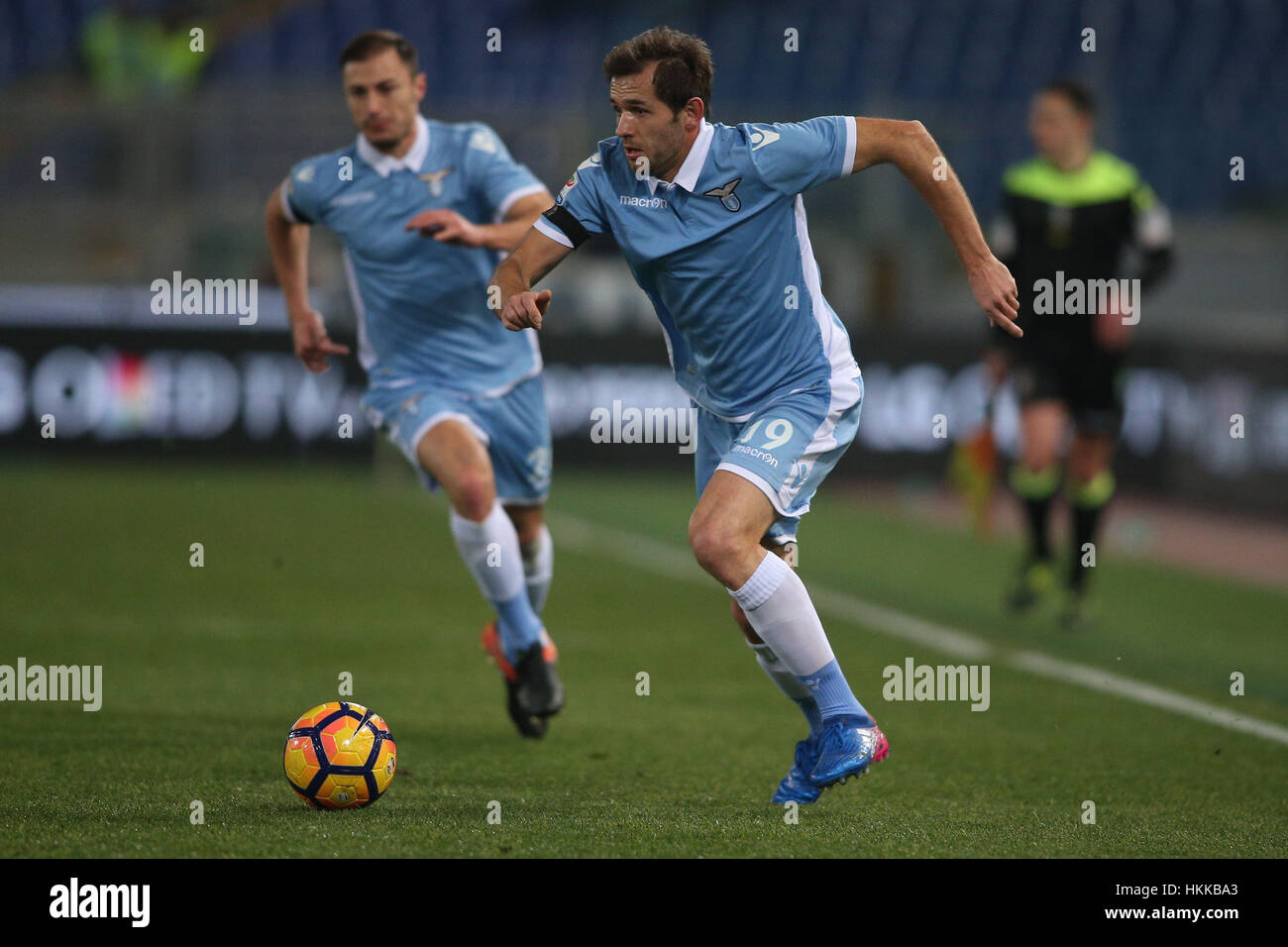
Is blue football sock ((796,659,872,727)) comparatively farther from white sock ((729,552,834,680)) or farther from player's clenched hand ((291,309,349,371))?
player's clenched hand ((291,309,349,371))

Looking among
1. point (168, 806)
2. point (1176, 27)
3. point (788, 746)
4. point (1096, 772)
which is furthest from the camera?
point (1176, 27)

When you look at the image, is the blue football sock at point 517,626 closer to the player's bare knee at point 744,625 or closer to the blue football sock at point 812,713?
the player's bare knee at point 744,625

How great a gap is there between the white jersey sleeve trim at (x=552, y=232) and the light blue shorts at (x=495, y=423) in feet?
4.62

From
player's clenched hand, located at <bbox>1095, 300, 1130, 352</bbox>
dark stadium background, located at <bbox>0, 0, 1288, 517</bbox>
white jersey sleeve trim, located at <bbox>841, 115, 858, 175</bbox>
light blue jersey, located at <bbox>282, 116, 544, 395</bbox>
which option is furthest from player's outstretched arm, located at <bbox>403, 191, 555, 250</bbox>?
dark stadium background, located at <bbox>0, 0, 1288, 517</bbox>

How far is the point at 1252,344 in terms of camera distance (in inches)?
548

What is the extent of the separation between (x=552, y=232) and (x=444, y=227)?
759 mm

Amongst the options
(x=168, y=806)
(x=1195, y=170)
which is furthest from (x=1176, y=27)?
(x=168, y=806)

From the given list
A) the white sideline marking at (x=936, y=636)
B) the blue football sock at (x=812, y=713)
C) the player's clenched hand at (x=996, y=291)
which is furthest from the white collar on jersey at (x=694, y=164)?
the white sideline marking at (x=936, y=636)

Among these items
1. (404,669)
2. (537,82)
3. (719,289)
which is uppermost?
(537,82)

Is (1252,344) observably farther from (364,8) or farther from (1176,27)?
(364,8)

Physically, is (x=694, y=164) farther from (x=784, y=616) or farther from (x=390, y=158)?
(x=390, y=158)

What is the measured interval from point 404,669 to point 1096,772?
120 inches

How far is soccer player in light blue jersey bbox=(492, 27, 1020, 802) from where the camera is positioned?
453 centimetres

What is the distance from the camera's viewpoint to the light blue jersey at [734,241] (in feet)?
15.2
